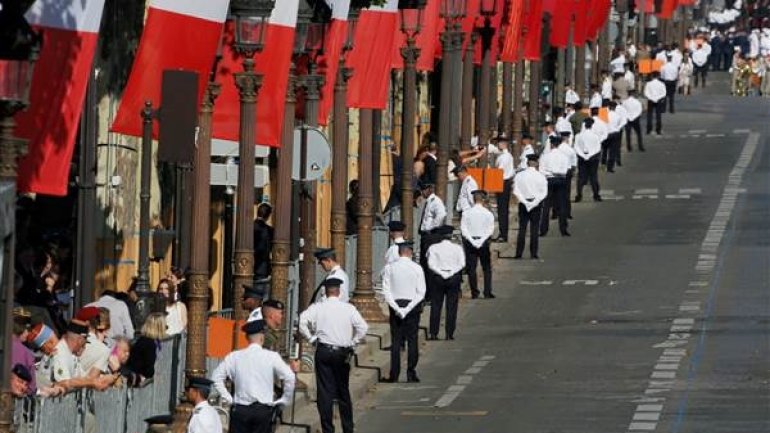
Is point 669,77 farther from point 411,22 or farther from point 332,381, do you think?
point 332,381

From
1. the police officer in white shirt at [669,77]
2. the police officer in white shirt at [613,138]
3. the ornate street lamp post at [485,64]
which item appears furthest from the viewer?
the police officer in white shirt at [669,77]

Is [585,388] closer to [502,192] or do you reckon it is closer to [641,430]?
[641,430]

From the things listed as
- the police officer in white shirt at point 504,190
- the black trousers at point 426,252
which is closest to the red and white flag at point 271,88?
the black trousers at point 426,252

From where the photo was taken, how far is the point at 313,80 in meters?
32.2

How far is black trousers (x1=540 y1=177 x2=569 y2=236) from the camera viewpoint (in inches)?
1934

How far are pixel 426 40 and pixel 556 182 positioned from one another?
574cm

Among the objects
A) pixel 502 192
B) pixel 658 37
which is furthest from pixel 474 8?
pixel 658 37

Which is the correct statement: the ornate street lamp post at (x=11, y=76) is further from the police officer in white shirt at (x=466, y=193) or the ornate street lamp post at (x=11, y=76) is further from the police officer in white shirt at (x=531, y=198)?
the police officer in white shirt at (x=531, y=198)

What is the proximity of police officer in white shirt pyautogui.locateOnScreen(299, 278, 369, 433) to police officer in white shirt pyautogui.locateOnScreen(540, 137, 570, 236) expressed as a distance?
21.1m

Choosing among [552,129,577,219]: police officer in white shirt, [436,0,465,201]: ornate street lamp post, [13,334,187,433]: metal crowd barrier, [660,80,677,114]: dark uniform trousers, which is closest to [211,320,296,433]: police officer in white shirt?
[13,334,187,433]: metal crowd barrier

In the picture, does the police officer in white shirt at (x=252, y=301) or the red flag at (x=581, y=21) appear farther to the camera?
the red flag at (x=581, y=21)

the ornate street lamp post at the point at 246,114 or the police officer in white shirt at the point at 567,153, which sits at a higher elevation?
the ornate street lamp post at the point at 246,114

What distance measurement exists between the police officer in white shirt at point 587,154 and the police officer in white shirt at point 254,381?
29.9 meters

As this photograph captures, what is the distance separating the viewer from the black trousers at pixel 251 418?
24.6 meters
